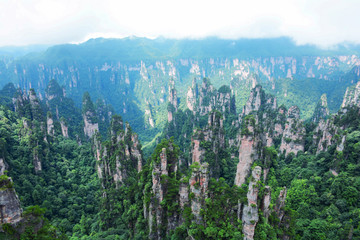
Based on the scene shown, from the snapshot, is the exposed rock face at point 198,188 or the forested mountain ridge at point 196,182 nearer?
the exposed rock face at point 198,188

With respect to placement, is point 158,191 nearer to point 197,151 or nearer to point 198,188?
point 198,188

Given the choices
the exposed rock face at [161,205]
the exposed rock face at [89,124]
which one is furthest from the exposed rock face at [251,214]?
the exposed rock face at [89,124]

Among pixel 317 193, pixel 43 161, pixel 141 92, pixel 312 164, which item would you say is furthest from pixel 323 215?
pixel 141 92

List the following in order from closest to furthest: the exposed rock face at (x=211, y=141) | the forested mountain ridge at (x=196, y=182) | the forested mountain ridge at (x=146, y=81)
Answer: the forested mountain ridge at (x=196, y=182), the exposed rock face at (x=211, y=141), the forested mountain ridge at (x=146, y=81)

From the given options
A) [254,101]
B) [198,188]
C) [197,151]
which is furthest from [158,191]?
[254,101]

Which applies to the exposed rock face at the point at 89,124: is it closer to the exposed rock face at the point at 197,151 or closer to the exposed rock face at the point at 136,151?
the exposed rock face at the point at 136,151

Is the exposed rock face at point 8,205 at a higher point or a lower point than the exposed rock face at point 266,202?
higher

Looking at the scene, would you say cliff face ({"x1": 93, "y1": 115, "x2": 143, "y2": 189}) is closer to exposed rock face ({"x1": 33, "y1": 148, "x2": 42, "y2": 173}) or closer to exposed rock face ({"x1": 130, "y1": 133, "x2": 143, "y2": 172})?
exposed rock face ({"x1": 130, "y1": 133, "x2": 143, "y2": 172})
